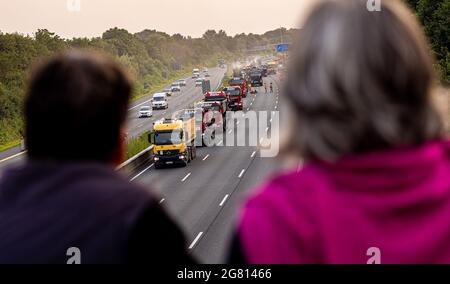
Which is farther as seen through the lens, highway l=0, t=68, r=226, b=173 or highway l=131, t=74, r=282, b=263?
highway l=0, t=68, r=226, b=173

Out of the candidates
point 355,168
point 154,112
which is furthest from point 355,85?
point 154,112

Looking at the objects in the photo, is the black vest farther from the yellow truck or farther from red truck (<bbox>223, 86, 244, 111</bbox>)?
red truck (<bbox>223, 86, 244, 111</bbox>)

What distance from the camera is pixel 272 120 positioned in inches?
2852

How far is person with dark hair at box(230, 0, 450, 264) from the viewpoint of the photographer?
2.74 meters

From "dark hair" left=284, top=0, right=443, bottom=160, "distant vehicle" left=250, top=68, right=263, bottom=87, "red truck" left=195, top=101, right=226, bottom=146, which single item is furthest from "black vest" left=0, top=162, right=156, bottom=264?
"distant vehicle" left=250, top=68, right=263, bottom=87

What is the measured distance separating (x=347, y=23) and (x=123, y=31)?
177768 millimetres

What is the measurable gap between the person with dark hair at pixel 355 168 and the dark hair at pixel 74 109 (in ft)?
2.58

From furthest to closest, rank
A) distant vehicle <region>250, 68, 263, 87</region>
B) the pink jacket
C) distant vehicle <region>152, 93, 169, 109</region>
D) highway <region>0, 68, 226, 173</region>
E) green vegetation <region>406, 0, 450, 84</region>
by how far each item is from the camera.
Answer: distant vehicle <region>250, 68, 263, 87</region> < distant vehicle <region>152, 93, 169, 109</region> < highway <region>0, 68, 226, 173</region> < green vegetation <region>406, 0, 450, 84</region> < the pink jacket

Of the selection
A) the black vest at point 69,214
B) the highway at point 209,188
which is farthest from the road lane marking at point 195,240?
the black vest at point 69,214

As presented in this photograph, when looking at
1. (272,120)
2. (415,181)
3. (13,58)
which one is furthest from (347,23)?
(13,58)

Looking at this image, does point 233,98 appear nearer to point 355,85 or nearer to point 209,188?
point 209,188

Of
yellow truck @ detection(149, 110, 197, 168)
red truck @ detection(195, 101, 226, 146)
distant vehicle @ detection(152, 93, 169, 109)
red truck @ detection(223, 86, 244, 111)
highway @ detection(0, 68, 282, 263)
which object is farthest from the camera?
distant vehicle @ detection(152, 93, 169, 109)

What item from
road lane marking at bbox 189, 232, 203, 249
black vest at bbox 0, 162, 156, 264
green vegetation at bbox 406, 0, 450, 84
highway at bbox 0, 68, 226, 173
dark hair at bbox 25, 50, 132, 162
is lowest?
highway at bbox 0, 68, 226, 173

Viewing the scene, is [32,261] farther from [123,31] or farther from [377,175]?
[123,31]
